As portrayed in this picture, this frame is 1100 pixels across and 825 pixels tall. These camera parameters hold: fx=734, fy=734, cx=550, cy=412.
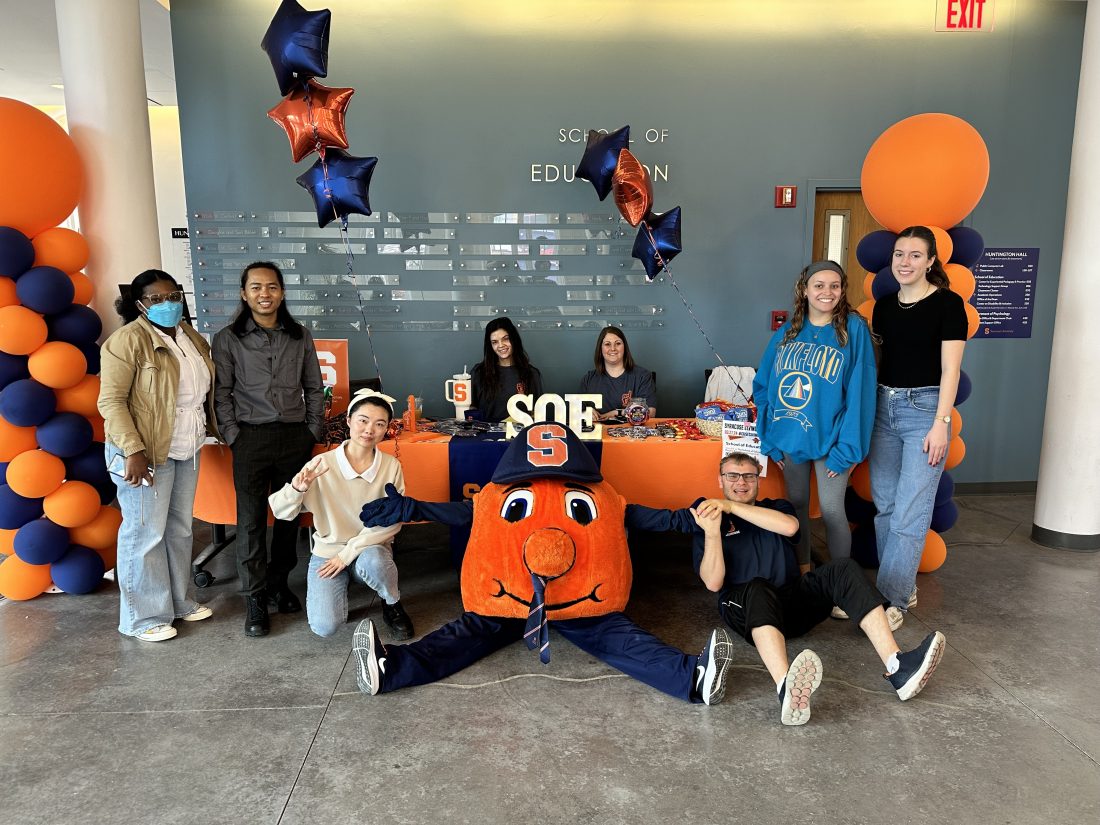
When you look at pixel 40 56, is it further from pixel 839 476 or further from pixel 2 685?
pixel 839 476

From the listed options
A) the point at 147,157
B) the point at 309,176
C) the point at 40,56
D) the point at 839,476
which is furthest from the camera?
the point at 40,56

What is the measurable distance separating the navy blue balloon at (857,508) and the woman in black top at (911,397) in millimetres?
451

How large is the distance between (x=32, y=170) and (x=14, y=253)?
1.32ft

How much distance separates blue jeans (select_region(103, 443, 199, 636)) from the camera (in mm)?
3131

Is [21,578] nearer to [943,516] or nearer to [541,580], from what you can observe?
[541,580]

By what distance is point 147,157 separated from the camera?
13.2 feet

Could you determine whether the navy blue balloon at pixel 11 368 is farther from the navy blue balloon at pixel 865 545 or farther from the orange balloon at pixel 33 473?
the navy blue balloon at pixel 865 545

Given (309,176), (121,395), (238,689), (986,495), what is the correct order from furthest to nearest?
(986,495) < (309,176) < (121,395) < (238,689)

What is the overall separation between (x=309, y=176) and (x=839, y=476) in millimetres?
2977

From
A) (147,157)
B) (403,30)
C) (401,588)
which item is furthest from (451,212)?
(401,588)

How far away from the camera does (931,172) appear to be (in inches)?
135

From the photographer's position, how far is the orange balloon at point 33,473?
11.0ft

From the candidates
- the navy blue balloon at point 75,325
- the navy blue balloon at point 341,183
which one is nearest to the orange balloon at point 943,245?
the navy blue balloon at point 341,183

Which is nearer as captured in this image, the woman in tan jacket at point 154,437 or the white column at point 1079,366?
the woman in tan jacket at point 154,437
